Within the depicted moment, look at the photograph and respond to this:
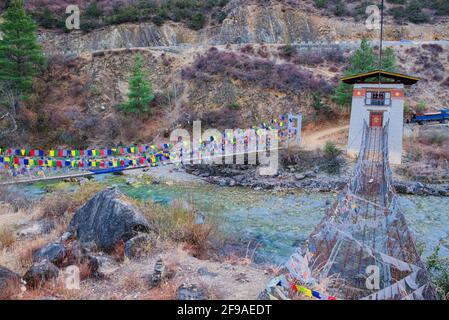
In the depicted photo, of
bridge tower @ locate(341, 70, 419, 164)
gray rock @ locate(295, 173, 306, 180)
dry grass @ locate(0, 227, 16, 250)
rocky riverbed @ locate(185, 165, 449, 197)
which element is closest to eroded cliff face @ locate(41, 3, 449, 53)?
rocky riverbed @ locate(185, 165, 449, 197)

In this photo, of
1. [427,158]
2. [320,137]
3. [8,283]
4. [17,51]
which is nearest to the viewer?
[8,283]

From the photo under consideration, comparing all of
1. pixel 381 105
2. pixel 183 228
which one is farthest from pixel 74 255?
pixel 381 105

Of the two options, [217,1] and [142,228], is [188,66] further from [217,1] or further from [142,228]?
[142,228]

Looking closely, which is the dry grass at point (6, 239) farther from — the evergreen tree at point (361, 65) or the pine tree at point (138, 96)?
the evergreen tree at point (361, 65)

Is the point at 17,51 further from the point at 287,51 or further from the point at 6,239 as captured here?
the point at 287,51

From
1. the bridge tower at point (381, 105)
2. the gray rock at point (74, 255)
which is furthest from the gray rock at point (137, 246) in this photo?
the bridge tower at point (381, 105)
